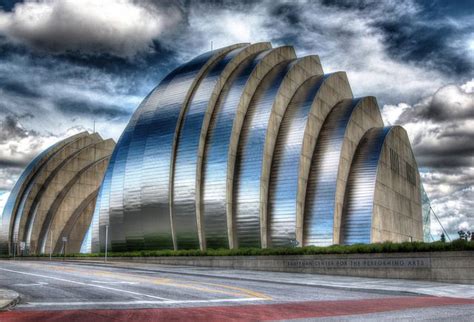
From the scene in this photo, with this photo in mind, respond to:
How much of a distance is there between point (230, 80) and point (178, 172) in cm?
1048

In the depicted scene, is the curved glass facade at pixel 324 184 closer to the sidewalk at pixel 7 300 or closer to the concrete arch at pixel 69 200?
the sidewalk at pixel 7 300

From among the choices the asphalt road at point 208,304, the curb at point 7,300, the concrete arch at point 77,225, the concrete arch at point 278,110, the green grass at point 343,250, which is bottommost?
the asphalt road at point 208,304

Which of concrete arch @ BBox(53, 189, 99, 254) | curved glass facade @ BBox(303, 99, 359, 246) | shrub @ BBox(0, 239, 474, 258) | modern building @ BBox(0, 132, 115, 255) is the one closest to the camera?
shrub @ BBox(0, 239, 474, 258)

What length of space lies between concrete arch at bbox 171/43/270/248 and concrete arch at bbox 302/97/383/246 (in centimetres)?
928

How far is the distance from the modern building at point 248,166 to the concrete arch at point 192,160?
3.6 inches

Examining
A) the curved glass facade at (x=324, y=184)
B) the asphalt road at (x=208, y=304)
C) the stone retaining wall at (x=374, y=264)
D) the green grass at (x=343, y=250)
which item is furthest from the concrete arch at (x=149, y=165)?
the asphalt road at (x=208, y=304)

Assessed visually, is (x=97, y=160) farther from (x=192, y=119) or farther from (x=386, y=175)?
(x=386, y=175)

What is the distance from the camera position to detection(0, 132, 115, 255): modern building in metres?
77.0

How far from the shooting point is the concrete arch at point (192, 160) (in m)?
43.8

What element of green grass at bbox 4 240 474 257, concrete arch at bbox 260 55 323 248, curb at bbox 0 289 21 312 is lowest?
curb at bbox 0 289 21 312

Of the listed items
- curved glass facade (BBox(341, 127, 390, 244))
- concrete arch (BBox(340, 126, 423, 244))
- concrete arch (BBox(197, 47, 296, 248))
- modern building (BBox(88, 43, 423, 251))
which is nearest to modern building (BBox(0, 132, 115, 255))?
modern building (BBox(88, 43, 423, 251))

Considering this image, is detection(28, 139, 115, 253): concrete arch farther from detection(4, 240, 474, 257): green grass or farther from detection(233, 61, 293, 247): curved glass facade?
detection(233, 61, 293, 247): curved glass facade

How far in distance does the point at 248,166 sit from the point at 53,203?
4430cm

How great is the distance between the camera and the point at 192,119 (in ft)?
154
